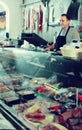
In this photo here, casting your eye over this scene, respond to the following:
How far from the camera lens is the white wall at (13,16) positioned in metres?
8.78

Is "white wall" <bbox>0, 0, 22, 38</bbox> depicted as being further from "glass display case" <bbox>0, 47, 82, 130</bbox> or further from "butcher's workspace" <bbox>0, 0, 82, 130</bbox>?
"glass display case" <bbox>0, 47, 82, 130</bbox>

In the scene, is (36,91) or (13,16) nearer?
(36,91)

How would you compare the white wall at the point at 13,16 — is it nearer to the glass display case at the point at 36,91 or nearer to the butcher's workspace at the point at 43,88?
the butcher's workspace at the point at 43,88

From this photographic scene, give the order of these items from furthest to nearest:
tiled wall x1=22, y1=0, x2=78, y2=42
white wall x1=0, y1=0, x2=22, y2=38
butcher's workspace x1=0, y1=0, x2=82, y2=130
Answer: white wall x1=0, y1=0, x2=22, y2=38 < tiled wall x1=22, y1=0, x2=78, y2=42 < butcher's workspace x1=0, y1=0, x2=82, y2=130

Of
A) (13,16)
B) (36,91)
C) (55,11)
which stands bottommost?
(36,91)

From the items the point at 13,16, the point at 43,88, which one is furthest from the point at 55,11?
the point at 43,88

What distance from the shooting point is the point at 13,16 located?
30.0ft

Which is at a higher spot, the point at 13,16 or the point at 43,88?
the point at 13,16

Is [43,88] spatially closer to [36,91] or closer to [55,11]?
[36,91]

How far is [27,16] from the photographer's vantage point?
7785mm

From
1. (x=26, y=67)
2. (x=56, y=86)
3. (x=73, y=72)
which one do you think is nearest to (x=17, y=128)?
(x=56, y=86)

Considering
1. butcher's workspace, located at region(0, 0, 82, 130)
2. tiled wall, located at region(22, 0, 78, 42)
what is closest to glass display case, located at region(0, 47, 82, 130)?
butcher's workspace, located at region(0, 0, 82, 130)

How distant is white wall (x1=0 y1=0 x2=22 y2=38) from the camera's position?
28.8ft

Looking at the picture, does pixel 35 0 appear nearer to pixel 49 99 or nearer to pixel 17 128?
pixel 49 99
